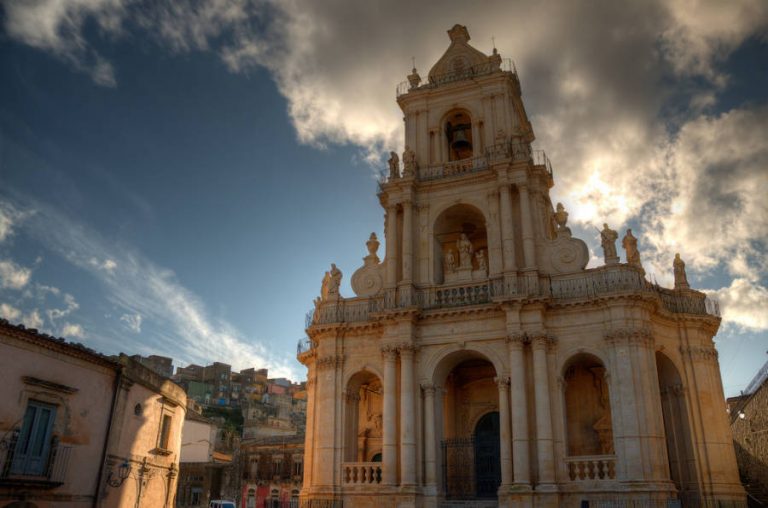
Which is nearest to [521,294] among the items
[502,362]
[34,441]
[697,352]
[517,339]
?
[517,339]

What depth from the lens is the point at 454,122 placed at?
108 feet

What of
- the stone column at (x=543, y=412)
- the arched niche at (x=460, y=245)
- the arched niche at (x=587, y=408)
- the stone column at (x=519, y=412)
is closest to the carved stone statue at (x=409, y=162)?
the arched niche at (x=460, y=245)

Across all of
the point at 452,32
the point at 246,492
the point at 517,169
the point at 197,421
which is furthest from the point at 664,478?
the point at 246,492

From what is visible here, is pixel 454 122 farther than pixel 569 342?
Yes

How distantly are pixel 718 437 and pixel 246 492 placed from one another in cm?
4126

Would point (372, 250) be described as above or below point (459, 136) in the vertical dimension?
below

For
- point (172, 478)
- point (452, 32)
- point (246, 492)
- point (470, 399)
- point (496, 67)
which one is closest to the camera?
point (172, 478)

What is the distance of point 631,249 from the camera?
2598 cm

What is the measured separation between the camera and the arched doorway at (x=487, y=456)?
25.8 meters

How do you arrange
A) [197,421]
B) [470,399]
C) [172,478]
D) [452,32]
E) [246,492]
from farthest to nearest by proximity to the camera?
[246,492] < [197,421] < [452,32] < [470,399] < [172,478]

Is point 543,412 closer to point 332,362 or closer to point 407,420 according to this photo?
point 407,420

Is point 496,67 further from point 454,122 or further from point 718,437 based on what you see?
point 718,437

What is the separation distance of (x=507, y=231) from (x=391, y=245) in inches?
200

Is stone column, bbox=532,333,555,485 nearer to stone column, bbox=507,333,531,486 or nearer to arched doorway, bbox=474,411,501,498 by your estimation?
stone column, bbox=507,333,531,486
